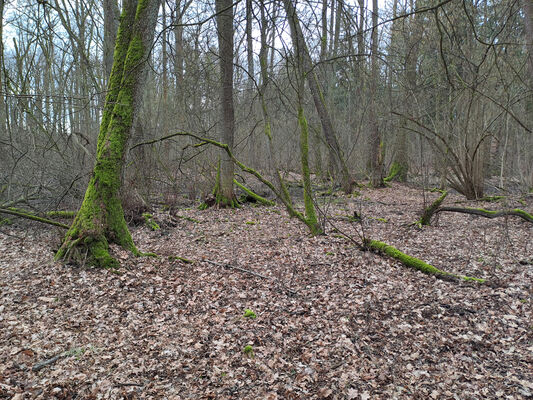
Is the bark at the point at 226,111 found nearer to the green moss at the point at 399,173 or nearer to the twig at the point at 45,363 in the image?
the twig at the point at 45,363

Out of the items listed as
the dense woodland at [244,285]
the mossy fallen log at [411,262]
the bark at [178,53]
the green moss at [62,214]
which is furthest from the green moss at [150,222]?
the mossy fallen log at [411,262]

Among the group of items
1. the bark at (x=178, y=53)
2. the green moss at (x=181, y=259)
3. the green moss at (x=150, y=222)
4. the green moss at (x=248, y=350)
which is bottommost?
the green moss at (x=248, y=350)

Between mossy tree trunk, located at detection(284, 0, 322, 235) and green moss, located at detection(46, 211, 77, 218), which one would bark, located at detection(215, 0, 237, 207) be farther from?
green moss, located at detection(46, 211, 77, 218)

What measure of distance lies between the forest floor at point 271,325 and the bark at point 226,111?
13.0ft

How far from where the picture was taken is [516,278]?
4.42m

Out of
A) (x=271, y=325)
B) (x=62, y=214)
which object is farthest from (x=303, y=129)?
(x=62, y=214)

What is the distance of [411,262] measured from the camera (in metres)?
5.03

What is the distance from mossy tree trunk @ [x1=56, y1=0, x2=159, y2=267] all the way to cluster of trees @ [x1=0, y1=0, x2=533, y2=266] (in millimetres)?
16

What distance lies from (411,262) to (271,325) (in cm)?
238

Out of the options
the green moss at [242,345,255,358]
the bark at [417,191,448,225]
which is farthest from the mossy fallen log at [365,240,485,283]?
the green moss at [242,345,255,358]

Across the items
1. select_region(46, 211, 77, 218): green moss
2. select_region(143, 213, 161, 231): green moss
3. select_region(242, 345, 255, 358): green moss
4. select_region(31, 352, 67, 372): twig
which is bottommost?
select_region(242, 345, 255, 358): green moss

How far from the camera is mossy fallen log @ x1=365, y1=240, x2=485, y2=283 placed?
4574 millimetres

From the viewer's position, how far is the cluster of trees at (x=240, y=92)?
479 centimetres

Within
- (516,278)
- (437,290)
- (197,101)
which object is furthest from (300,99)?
(197,101)
